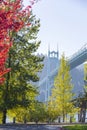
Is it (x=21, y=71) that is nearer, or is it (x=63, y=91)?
(x=21, y=71)

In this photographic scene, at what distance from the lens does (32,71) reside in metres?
30.2

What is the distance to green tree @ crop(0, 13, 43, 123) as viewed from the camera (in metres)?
29.0

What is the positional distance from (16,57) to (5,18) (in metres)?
24.1

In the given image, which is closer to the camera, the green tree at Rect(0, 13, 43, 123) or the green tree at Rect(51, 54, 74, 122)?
the green tree at Rect(0, 13, 43, 123)

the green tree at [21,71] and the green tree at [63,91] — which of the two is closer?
the green tree at [21,71]

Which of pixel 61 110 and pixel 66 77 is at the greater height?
pixel 66 77

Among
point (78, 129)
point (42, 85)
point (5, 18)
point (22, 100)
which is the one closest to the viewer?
point (5, 18)

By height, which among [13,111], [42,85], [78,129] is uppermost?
[42,85]

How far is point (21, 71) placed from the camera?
29.5 m

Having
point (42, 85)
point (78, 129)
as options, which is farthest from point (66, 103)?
point (42, 85)

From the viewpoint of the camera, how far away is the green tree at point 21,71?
2900cm

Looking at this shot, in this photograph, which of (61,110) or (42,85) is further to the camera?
(42,85)

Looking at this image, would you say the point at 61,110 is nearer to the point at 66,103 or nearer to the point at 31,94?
the point at 66,103

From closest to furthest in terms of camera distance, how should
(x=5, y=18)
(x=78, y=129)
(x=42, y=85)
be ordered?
(x=5, y=18), (x=78, y=129), (x=42, y=85)
